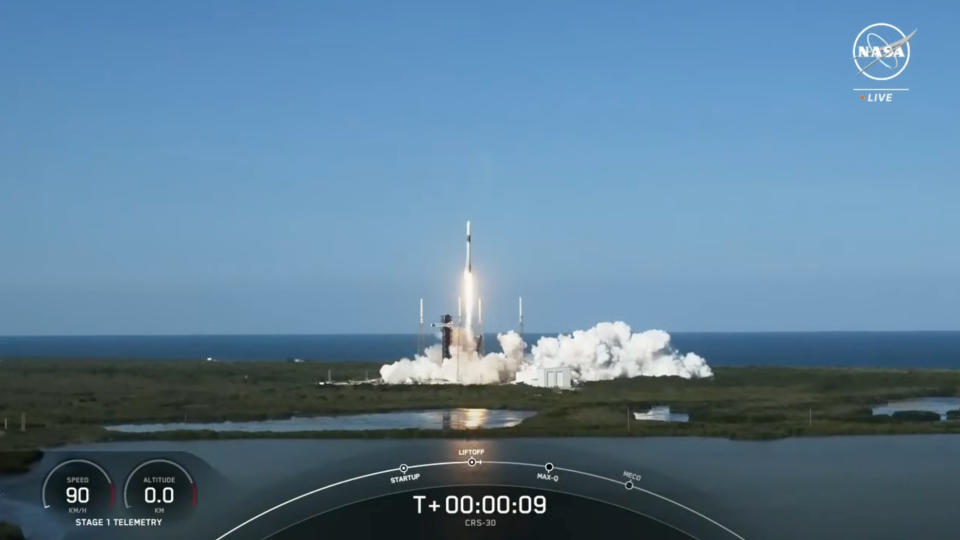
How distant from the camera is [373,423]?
2192cm

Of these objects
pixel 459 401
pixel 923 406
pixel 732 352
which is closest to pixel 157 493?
pixel 923 406

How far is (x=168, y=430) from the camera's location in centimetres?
1791

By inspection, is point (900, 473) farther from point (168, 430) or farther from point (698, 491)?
point (168, 430)

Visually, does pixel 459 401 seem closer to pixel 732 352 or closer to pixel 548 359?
pixel 548 359

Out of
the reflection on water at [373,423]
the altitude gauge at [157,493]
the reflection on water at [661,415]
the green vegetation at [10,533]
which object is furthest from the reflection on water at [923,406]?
the green vegetation at [10,533]

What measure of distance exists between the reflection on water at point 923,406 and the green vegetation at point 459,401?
35cm

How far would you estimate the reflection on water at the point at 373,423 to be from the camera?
19.0 metres

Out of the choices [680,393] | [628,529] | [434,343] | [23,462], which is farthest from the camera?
[434,343]

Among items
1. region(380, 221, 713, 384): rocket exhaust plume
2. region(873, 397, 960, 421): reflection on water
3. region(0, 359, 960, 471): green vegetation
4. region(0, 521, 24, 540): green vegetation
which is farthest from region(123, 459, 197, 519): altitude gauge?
region(380, 221, 713, 384): rocket exhaust plume

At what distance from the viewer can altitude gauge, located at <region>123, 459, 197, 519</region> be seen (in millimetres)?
9539

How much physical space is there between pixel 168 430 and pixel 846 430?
13217mm

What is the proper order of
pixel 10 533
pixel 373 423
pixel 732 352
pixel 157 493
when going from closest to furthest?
pixel 157 493 → pixel 10 533 → pixel 373 423 → pixel 732 352

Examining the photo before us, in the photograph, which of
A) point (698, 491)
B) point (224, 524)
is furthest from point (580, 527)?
point (224, 524)

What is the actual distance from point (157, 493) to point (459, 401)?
65.8ft
